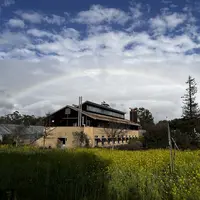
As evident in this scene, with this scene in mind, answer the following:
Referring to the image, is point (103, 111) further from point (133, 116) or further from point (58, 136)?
point (58, 136)

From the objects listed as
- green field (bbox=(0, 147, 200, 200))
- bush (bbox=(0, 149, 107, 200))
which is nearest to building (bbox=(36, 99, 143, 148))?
bush (bbox=(0, 149, 107, 200))

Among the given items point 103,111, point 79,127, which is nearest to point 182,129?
point 79,127

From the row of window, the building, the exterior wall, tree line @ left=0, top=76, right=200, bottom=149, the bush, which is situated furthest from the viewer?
the row of window

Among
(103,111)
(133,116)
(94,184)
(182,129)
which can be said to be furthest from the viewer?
(133,116)

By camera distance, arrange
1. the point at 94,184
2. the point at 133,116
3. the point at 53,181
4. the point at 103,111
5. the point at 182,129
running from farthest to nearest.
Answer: the point at 133,116
the point at 103,111
the point at 182,129
the point at 53,181
the point at 94,184

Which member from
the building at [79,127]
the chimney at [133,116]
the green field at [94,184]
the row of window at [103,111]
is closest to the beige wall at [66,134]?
the building at [79,127]

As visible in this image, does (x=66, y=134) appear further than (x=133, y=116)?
No

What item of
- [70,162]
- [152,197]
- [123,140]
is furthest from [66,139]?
[152,197]

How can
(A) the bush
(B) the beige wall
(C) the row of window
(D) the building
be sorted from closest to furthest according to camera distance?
(A) the bush → (B) the beige wall → (D) the building → (C) the row of window

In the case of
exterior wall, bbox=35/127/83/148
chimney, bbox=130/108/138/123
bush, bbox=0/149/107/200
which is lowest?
bush, bbox=0/149/107/200

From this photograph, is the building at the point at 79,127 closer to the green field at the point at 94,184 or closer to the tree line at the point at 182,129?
the tree line at the point at 182,129

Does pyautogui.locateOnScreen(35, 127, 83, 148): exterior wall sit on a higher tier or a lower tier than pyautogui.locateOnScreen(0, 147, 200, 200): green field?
higher

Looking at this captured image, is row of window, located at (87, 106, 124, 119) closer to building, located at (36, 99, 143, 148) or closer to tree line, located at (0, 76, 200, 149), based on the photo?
building, located at (36, 99, 143, 148)

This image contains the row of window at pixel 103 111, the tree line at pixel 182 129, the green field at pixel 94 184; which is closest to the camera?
the green field at pixel 94 184
